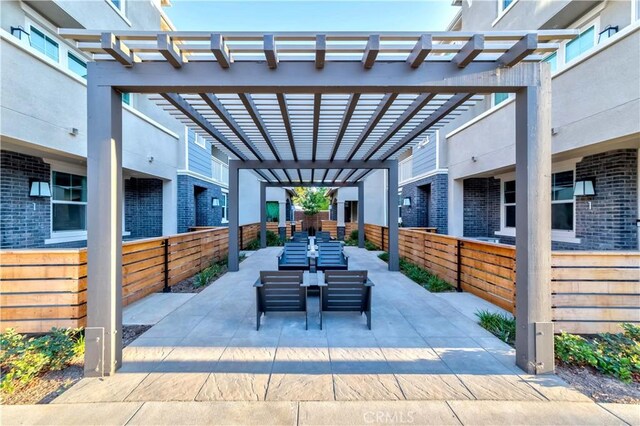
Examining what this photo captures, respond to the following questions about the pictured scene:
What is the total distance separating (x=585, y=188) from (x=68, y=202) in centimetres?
1274

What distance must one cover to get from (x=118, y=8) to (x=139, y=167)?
5248 mm

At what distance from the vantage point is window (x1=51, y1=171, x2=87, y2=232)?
24.0ft

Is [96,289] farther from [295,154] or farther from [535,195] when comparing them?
[295,154]

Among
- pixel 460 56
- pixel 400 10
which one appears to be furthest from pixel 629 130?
pixel 400 10

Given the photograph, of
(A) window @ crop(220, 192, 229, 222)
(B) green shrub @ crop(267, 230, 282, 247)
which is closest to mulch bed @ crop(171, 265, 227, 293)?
(B) green shrub @ crop(267, 230, 282, 247)

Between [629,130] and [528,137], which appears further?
[629,130]

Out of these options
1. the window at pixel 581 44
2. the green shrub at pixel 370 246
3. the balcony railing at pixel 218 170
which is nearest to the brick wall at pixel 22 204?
the balcony railing at pixel 218 170

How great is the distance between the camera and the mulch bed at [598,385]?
2.97 metres

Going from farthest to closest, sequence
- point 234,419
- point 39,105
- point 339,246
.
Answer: point 339,246
point 39,105
point 234,419

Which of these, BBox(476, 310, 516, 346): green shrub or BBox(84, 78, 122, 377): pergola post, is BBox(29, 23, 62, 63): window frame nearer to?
BBox(84, 78, 122, 377): pergola post

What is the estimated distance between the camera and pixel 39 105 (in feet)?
18.2

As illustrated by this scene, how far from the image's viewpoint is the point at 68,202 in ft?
25.3

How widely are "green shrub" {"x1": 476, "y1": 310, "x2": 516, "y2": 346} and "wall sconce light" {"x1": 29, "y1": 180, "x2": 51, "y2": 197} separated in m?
9.68

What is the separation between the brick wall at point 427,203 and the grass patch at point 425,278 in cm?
264
